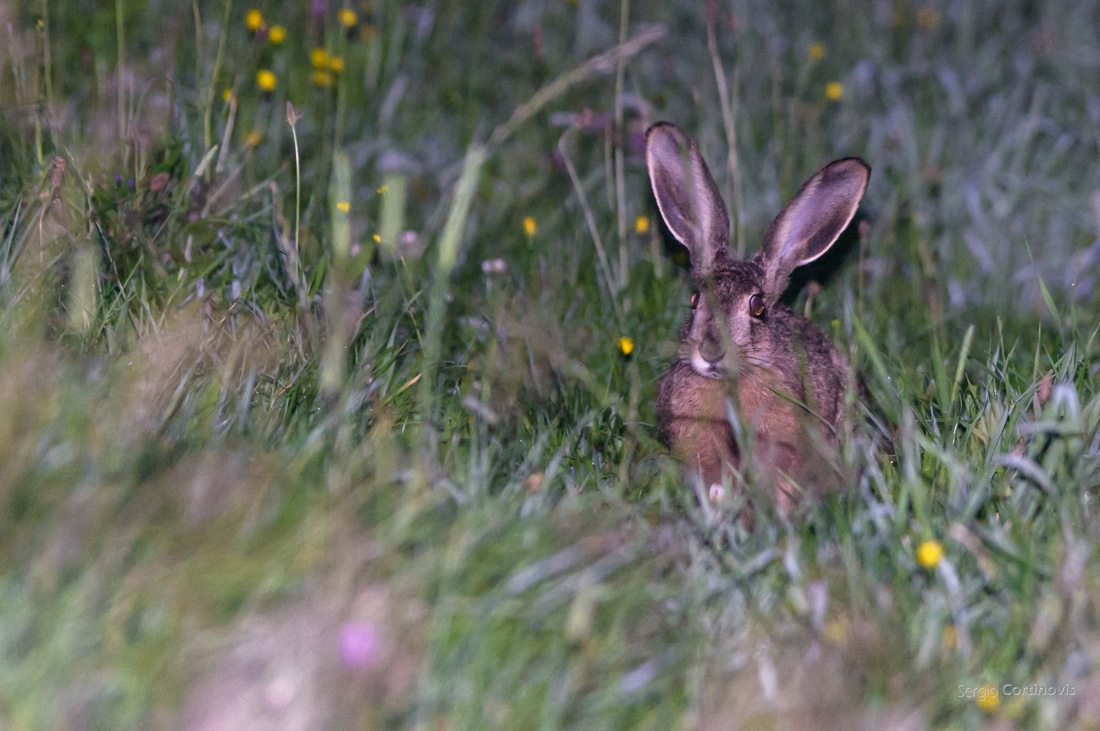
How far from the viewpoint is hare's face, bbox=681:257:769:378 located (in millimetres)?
4258

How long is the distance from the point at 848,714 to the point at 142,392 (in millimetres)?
1918

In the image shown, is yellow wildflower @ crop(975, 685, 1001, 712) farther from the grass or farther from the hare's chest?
the hare's chest

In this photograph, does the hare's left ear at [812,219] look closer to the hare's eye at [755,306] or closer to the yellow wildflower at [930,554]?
the hare's eye at [755,306]

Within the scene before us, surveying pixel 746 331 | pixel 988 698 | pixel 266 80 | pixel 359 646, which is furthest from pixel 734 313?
pixel 266 80

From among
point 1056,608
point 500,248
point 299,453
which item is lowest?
point 500,248

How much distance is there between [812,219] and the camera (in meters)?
4.55

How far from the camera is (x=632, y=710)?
2.49 meters

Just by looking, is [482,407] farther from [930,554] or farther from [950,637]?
[950,637]

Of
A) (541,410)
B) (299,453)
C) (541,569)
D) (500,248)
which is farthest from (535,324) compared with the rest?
(541,569)

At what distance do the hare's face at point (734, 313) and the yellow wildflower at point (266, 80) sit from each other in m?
2.70

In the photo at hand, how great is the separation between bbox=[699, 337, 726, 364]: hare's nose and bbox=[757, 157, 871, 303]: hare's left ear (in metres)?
0.53

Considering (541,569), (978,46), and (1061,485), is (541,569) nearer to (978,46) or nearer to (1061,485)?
(1061,485)

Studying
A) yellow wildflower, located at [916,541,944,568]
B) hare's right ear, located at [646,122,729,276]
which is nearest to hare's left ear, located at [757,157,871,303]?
hare's right ear, located at [646,122,729,276]

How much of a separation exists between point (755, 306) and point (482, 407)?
1647mm
